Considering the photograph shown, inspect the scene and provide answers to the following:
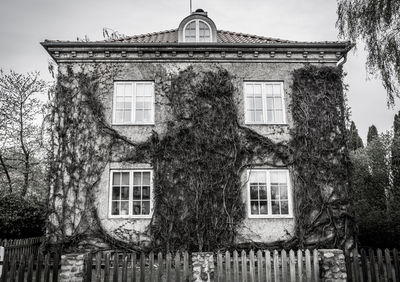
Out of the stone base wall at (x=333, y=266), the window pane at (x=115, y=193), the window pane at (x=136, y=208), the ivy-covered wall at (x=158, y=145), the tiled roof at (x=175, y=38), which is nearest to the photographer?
the stone base wall at (x=333, y=266)

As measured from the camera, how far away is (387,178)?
713 inches

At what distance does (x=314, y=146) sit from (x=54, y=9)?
11327 mm

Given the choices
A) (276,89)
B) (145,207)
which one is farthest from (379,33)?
(145,207)

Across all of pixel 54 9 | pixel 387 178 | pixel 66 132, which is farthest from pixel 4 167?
pixel 387 178

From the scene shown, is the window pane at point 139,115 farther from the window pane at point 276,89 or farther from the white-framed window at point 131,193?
the window pane at point 276,89

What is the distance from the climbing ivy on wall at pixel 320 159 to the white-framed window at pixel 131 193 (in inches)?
220

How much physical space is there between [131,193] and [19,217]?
4653 mm

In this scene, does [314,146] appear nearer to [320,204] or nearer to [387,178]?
[320,204]

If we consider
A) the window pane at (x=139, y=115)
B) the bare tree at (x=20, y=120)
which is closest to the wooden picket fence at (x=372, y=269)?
the window pane at (x=139, y=115)

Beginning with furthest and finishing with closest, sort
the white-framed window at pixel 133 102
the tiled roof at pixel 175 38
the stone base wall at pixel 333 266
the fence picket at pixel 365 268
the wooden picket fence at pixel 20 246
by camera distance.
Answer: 1. the tiled roof at pixel 175 38
2. the white-framed window at pixel 133 102
3. the wooden picket fence at pixel 20 246
4. the fence picket at pixel 365 268
5. the stone base wall at pixel 333 266

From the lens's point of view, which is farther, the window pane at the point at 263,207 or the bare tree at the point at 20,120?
the bare tree at the point at 20,120

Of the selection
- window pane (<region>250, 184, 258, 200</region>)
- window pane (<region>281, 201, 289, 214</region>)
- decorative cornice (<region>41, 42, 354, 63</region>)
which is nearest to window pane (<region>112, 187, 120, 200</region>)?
window pane (<region>250, 184, 258, 200</region>)

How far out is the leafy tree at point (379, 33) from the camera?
8680 millimetres

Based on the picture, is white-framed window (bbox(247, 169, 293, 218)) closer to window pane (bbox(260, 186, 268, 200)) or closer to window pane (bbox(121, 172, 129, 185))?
window pane (bbox(260, 186, 268, 200))
